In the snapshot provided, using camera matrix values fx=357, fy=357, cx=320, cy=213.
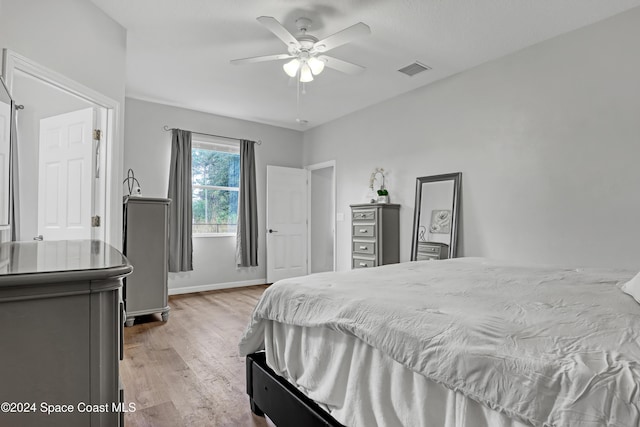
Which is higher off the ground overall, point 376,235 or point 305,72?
point 305,72

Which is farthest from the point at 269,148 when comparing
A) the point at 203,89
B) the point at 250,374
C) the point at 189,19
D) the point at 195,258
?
the point at 250,374

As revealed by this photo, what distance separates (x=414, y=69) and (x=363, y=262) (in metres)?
2.27

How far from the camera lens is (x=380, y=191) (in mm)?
4512

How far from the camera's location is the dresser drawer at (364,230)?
4309mm

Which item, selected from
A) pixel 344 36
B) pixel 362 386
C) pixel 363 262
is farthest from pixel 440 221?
pixel 362 386

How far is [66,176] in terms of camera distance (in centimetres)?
314

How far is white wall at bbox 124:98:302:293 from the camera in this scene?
466cm

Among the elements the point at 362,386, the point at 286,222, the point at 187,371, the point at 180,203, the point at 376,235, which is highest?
the point at 180,203

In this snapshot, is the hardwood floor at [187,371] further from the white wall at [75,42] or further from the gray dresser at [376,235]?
the gray dresser at [376,235]

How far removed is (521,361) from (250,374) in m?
1.42

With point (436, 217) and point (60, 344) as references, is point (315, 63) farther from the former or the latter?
point (60, 344)

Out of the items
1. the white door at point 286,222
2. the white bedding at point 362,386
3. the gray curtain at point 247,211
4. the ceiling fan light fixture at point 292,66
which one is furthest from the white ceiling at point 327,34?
the white bedding at point 362,386

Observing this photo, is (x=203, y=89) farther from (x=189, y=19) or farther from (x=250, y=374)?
(x=250, y=374)

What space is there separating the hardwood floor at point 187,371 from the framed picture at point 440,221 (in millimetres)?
2268
